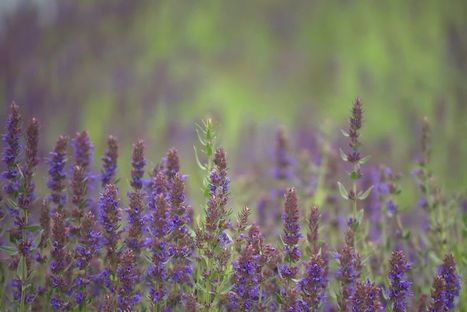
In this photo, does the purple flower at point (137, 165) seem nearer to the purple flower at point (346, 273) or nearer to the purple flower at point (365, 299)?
the purple flower at point (346, 273)

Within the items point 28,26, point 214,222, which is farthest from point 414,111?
point 214,222

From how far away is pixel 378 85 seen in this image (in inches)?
358

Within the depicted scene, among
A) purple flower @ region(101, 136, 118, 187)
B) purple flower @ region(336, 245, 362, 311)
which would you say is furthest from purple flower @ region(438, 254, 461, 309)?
purple flower @ region(101, 136, 118, 187)

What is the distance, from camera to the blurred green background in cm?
810

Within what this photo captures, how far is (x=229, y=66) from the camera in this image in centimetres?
1012

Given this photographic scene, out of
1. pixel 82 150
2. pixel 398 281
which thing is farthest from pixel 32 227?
pixel 398 281

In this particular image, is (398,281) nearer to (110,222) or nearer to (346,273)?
(346,273)

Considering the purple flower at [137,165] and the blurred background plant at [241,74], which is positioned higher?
the blurred background plant at [241,74]

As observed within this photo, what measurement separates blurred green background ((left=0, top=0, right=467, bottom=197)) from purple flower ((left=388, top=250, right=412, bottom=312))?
5.10m

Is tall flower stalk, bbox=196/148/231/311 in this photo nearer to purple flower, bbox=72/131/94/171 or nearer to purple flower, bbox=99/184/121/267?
purple flower, bbox=99/184/121/267

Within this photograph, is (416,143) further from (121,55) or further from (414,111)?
(121,55)

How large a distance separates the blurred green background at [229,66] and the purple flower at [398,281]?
5.10 metres

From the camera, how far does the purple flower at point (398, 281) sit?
2.17m

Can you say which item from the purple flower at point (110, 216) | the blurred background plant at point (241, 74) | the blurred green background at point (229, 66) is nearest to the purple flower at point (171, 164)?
the purple flower at point (110, 216)
